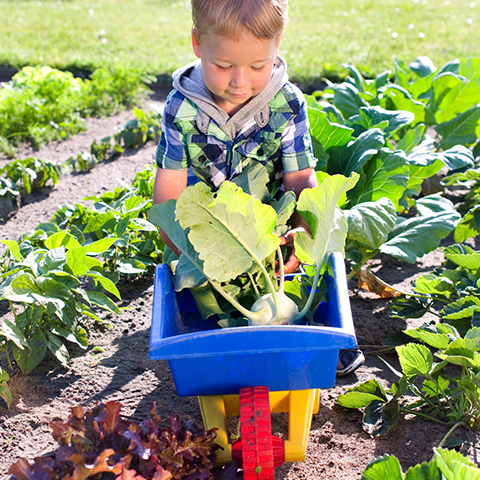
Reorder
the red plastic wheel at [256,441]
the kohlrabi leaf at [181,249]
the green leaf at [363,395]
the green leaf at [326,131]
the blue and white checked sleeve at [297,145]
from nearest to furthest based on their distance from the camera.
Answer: the red plastic wheel at [256,441] < the kohlrabi leaf at [181,249] < the green leaf at [363,395] < the blue and white checked sleeve at [297,145] < the green leaf at [326,131]

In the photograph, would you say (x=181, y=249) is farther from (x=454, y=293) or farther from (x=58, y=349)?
(x=454, y=293)

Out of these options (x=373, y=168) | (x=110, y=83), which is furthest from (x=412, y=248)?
(x=110, y=83)

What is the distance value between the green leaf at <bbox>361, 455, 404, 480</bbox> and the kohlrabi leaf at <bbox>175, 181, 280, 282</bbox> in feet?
2.08

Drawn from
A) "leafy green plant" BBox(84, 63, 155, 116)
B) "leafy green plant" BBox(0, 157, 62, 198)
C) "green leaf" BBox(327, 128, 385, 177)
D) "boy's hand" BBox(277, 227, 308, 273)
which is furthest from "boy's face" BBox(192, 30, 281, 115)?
"leafy green plant" BBox(84, 63, 155, 116)

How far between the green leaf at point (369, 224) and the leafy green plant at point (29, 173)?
214 centimetres

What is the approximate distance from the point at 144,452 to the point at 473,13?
830 cm

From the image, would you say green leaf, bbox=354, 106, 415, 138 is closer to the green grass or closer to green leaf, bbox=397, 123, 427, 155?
green leaf, bbox=397, 123, 427, 155

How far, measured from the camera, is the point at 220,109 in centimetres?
202

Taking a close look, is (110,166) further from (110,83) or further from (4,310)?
(4,310)

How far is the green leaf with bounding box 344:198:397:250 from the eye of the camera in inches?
76.2

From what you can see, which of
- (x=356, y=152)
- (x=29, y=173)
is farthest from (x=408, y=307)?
(x=29, y=173)

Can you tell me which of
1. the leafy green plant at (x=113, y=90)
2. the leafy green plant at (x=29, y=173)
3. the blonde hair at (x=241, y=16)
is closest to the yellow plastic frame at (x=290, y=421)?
the blonde hair at (x=241, y=16)

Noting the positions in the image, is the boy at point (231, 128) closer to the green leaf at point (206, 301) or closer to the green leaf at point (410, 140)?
the green leaf at point (206, 301)

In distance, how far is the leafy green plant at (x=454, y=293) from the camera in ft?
6.31
